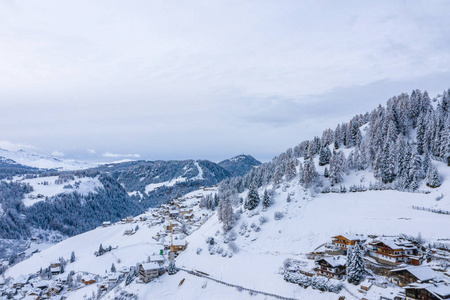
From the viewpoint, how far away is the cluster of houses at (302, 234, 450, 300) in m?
29.3

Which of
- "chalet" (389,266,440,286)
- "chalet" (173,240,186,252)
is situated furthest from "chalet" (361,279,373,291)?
"chalet" (173,240,186,252)

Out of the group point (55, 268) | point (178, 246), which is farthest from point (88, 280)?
point (178, 246)

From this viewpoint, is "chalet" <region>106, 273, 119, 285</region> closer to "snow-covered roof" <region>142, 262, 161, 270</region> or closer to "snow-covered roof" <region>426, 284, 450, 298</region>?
"snow-covered roof" <region>142, 262, 161, 270</region>

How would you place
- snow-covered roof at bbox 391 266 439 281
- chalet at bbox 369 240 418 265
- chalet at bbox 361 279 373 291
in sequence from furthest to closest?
chalet at bbox 369 240 418 265 → chalet at bbox 361 279 373 291 → snow-covered roof at bbox 391 266 439 281

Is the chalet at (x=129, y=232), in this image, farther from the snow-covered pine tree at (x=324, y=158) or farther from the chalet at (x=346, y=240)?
the chalet at (x=346, y=240)

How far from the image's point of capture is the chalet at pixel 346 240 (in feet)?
146

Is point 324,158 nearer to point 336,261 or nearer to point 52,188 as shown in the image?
point 336,261

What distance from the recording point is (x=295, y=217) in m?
60.8

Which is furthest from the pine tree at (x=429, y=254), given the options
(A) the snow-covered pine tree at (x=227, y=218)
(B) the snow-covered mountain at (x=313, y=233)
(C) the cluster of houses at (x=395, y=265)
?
(A) the snow-covered pine tree at (x=227, y=218)

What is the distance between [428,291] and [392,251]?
1011cm

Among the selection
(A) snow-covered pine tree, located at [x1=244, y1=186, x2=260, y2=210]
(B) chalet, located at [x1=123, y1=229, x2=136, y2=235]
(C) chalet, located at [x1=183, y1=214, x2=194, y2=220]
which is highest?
(A) snow-covered pine tree, located at [x1=244, y1=186, x2=260, y2=210]

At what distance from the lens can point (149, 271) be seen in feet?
170

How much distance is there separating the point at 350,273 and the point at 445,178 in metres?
38.5

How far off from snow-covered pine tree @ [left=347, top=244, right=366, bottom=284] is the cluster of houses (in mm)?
885
